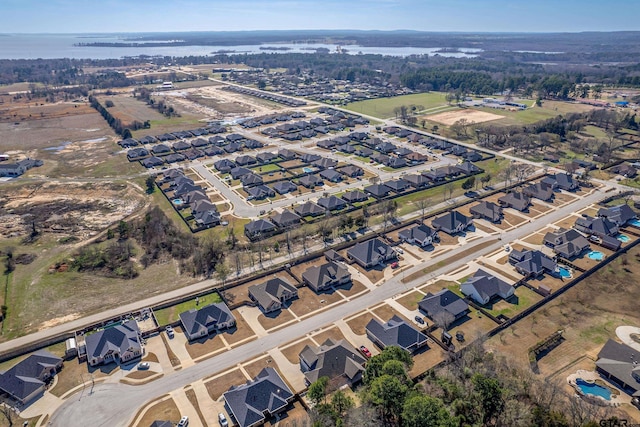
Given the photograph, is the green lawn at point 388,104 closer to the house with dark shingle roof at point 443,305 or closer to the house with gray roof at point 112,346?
the house with dark shingle roof at point 443,305

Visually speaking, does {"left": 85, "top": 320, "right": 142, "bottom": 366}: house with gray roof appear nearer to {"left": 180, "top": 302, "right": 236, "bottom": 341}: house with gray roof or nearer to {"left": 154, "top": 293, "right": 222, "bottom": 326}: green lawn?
{"left": 154, "top": 293, "right": 222, "bottom": 326}: green lawn

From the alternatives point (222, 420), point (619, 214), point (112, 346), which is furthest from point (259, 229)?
point (619, 214)

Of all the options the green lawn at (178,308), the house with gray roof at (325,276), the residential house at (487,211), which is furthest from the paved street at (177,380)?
the residential house at (487,211)

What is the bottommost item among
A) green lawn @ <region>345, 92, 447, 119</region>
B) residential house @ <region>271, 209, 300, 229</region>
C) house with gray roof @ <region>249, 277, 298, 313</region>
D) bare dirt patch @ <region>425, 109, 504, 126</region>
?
house with gray roof @ <region>249, 277, 298, 313</region>

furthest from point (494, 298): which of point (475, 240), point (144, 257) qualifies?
point (144, 257)

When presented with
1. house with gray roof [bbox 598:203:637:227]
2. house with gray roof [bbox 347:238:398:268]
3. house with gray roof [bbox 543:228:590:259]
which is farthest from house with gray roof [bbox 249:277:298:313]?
house with gray roof [bbox 598:203:637:227]

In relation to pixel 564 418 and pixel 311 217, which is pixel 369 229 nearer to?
pixel 311 217
